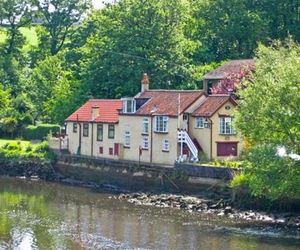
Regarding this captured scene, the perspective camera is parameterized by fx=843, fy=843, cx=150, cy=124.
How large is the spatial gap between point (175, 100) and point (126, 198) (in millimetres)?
11172

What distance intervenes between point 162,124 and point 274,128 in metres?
18.3

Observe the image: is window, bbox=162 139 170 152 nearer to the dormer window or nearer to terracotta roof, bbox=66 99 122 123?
the dormer window

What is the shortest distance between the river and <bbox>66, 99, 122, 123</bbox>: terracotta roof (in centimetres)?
1278

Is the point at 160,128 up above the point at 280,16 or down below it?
below

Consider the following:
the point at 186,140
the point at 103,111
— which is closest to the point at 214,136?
the point at 186,140

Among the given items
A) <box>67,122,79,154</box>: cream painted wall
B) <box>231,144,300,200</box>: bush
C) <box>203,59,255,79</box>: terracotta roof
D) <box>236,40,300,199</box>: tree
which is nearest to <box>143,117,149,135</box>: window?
<box>67,122,79,154</box>: cream painted wall

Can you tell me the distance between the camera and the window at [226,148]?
69312 millimetres

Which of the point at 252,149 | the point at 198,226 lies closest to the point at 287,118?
the point at 252,149

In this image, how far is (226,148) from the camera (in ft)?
228

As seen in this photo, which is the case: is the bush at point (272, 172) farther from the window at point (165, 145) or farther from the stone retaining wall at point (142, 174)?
the window at point (165, 145)

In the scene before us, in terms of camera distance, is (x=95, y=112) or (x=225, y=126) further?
(x=95, y=112)

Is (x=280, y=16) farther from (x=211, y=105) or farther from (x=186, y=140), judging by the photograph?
(x=186, y=140)

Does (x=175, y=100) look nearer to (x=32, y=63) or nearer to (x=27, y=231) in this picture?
(x=27, y=231)

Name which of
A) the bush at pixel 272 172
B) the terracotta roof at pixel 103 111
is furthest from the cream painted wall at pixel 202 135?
the bush at pixel 272 172
